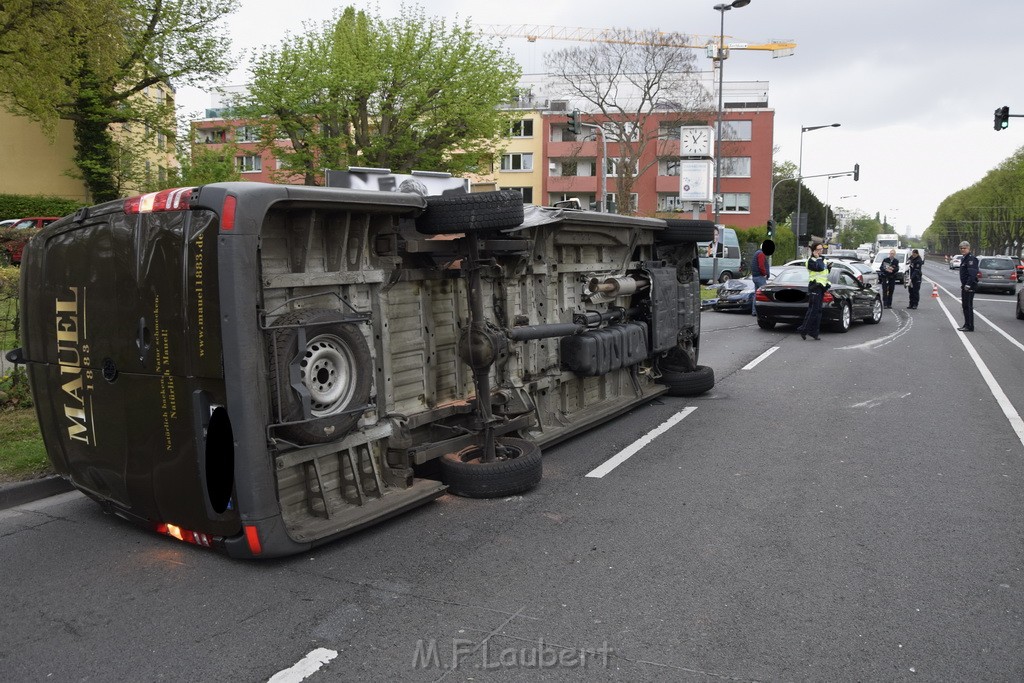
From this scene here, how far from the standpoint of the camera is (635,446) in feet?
25.1

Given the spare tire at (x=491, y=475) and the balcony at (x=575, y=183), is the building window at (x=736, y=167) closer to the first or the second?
the balcony at (x=575, y=183)

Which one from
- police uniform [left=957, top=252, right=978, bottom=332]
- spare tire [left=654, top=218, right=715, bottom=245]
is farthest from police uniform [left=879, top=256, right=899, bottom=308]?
spare tire [left=654, top=218, right=715, bottom=245]

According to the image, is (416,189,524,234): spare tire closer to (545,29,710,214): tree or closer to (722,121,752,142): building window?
(545,29,710,214): tree

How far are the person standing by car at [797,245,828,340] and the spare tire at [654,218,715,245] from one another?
295 inches

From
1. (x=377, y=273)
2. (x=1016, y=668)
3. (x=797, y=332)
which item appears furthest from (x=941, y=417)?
(x=797, y=332)

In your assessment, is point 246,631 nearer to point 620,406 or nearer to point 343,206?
point 343,206

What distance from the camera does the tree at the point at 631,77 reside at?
5066 centimetres

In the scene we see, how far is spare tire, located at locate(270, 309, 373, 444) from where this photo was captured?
457 centimetres

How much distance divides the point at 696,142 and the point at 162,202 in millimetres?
34938

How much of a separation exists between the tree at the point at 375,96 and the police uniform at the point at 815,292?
22.0 meters

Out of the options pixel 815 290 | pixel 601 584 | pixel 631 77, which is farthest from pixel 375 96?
pixel 601 584

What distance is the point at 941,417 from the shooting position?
348 inches

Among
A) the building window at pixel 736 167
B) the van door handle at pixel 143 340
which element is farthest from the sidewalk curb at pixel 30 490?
the building window at pixel 736 167

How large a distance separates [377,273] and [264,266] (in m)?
0.88
